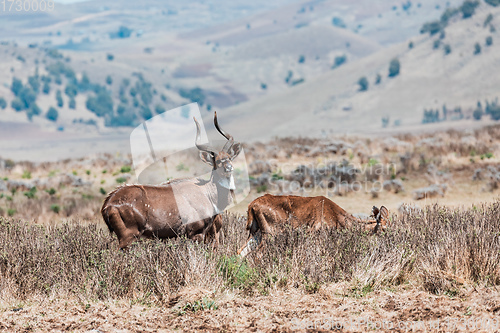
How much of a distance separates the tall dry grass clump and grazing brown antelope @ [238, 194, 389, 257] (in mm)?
543

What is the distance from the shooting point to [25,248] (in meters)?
8.20

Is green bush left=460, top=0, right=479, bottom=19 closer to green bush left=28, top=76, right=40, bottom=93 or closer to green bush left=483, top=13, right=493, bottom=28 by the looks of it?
green bush left=483, top=13, right=493, bottom=28

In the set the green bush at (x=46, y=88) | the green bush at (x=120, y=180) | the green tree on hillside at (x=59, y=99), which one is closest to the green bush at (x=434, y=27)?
the green tree on hillside at (x=59, y=99)

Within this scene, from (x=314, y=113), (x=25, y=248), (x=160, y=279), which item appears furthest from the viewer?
(x=314, y=113)

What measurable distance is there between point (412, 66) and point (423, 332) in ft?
440

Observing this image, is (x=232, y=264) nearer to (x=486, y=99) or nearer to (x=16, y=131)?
(x=486, y=99)

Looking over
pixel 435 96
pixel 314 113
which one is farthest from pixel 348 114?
pixel 435 96

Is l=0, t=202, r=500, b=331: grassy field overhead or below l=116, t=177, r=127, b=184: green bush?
overhead

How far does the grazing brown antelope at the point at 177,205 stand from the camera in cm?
868

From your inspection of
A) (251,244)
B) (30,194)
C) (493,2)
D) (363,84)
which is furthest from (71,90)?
(251,244)

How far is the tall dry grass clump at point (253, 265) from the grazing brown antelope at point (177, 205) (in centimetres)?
35

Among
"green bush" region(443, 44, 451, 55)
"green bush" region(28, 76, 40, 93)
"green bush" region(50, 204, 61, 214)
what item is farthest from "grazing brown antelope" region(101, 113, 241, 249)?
"green bush" region(28, 76, 40, 93)

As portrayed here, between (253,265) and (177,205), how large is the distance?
58.2 inches

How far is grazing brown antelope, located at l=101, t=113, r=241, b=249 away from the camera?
8680 mm
